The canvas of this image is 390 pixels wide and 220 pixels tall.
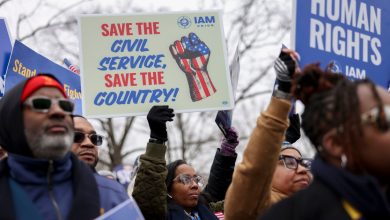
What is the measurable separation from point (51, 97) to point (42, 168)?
1.13 ft

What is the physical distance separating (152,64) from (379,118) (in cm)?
301

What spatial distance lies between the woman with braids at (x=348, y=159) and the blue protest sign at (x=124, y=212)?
35.2 inches

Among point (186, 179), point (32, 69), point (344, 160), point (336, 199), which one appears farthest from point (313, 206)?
point (32, 69)

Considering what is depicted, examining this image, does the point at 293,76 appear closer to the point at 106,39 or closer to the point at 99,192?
the point at 99,192

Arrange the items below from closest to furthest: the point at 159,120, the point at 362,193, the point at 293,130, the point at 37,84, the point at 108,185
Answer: the point at 362,193
the point at 37,84
the point at 108,185
the point at 159,120
the point at 293,130

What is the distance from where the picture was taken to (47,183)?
3609 millimetres

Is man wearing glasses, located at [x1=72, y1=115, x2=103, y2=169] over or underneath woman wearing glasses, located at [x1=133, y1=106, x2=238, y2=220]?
over

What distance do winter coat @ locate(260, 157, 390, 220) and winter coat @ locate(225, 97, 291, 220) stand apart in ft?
2.24

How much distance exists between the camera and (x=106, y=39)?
5.63 meters

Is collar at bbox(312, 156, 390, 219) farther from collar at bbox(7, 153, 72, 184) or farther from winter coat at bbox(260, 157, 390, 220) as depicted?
collar at bbox(7, 153, 72, 184)

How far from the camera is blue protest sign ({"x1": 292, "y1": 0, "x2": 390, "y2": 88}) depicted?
452cm

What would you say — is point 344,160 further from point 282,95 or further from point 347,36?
point 347,36

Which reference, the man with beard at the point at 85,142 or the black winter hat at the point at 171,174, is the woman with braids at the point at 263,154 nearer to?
the man with beard at the point at 85,142

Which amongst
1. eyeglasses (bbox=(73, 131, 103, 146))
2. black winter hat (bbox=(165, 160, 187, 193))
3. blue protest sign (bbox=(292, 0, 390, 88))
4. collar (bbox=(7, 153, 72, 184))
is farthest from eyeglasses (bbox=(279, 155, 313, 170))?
collar (bbox=(7, 153, 72, 184))
